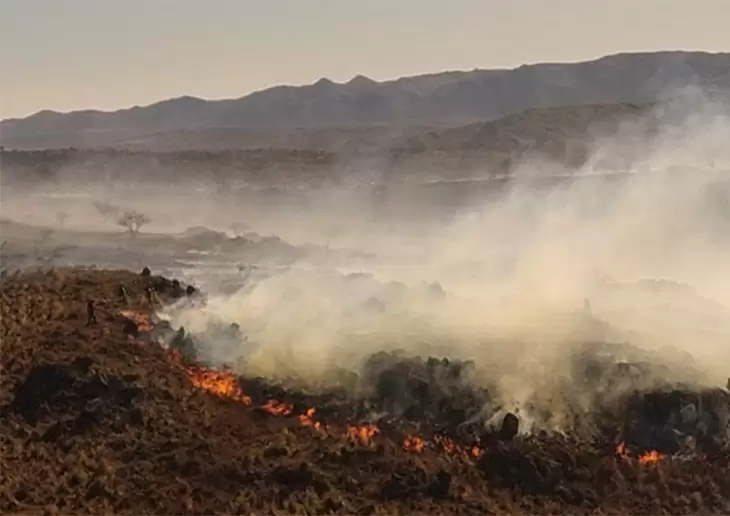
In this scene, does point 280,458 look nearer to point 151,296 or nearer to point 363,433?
point 363,433

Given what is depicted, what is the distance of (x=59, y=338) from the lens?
19109 mm

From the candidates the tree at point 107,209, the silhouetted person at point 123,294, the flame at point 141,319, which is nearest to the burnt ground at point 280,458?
the flame at point 141,319

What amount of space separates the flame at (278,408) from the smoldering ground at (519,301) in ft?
2.71

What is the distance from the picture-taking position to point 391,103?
349ft

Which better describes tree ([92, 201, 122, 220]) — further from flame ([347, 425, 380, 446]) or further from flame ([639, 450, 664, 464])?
flame ([639, 450, 664, 464])

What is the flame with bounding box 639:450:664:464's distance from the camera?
1474cm

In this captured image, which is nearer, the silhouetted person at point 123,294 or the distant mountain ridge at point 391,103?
the silhouetted person at point 123,294

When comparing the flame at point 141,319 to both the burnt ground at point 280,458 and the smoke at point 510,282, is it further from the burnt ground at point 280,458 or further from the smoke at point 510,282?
the burnt ground at point 280,458

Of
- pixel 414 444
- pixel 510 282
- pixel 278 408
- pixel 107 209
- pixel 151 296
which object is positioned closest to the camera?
pixel 414 444

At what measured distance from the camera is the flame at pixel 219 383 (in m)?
17.2

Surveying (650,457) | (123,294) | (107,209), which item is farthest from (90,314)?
(107,209)

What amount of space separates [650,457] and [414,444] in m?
4.02

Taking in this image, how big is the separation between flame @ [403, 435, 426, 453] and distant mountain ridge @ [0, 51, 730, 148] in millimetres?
76180

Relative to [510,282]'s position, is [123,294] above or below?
below
